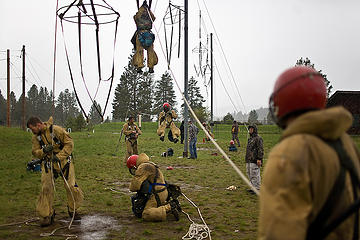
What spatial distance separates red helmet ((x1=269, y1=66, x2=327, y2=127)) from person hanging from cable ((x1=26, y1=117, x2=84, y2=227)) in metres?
5.36

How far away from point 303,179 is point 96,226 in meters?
5.61

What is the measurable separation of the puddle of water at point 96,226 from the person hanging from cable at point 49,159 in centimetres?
38

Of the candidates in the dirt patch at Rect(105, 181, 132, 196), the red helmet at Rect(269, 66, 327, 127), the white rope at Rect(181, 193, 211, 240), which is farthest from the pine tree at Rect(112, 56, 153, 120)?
the red helmet at Rect(269, 66, 327, 127)

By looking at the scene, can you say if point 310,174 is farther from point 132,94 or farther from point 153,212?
point 132,94

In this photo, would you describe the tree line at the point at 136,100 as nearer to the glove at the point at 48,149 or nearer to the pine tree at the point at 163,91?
the pine tree at the point at 163,91

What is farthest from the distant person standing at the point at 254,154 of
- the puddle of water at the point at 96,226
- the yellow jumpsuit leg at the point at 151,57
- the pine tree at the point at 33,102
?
the pine tree at the point at 33,102

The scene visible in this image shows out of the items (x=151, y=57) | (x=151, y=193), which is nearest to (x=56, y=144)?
(x=151, y=193)

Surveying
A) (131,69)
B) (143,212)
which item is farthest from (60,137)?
(131,69)

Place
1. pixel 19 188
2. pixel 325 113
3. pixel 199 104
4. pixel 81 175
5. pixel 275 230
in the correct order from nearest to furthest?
pixel 275 230
pixel 325 113
pixel 19 188
pixel 81 175
pixel 199 104

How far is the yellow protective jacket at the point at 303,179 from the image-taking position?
→ 5.43 feet

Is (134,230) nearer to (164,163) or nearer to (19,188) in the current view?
(19,188)

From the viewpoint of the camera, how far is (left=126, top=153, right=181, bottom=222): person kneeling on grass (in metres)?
6.66

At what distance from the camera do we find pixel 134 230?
6.25m

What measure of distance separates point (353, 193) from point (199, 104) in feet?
261
